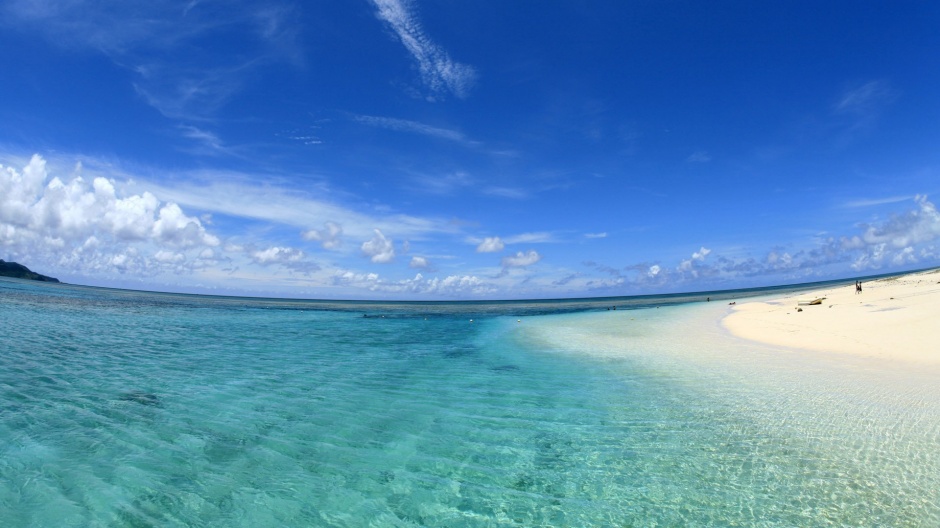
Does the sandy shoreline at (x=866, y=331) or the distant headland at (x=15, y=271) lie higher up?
the distant headland at (x=15, y=271)

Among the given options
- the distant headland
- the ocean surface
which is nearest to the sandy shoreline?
the ocean surface

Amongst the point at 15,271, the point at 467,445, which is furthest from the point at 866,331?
the point at 15,271

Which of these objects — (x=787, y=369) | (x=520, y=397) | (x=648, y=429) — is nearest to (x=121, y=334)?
(x=520, y=397)

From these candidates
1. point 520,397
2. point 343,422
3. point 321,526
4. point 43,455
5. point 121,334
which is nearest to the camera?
point 321,526

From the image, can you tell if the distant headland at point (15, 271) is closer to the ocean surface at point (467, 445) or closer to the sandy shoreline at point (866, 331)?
the ocean surface at point (467, 445)

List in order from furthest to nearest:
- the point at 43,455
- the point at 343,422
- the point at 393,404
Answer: the point at 393,404, the point at 343,422, the point at 43,455

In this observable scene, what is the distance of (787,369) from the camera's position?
1358cm

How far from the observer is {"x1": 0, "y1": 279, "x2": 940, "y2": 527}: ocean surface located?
539 centimetres

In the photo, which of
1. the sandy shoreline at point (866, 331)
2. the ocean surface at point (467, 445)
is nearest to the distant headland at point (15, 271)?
the ocean surface at point (467, 445)

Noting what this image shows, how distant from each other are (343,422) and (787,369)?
14.2 meters

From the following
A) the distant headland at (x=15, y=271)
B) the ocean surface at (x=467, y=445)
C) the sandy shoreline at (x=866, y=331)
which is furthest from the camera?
the distant headland at (x=15, y=271)

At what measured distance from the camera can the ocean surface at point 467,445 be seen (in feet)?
17.7

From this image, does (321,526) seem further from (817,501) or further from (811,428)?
(811,428)

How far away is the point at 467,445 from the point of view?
7.85 metres
